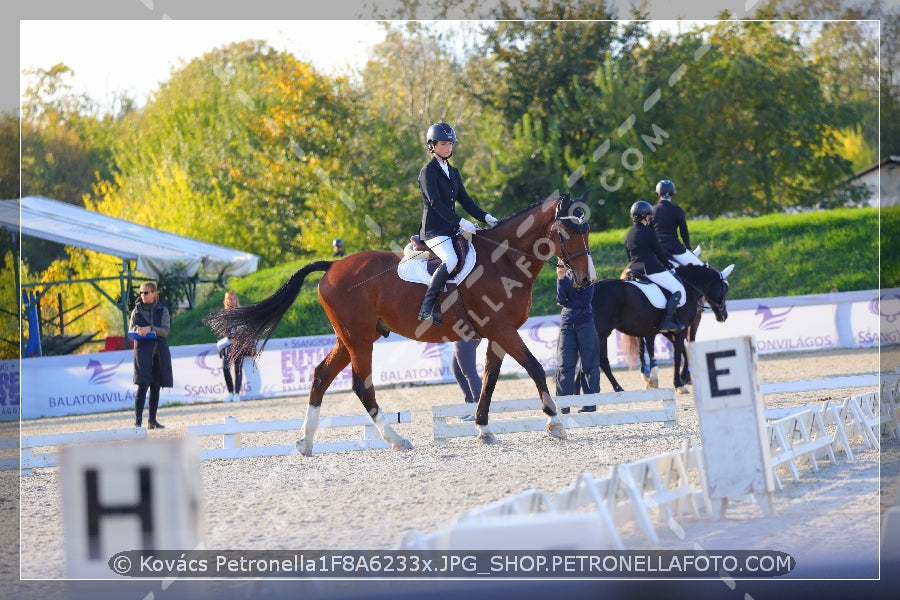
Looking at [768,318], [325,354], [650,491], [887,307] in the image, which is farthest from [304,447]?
[887,307]

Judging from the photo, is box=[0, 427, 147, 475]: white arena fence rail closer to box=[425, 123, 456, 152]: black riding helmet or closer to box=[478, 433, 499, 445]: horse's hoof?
box=[478, 433, 499, 445]: horse's hoof

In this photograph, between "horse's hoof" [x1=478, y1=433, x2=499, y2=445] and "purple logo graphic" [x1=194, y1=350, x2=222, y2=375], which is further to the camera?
"purple logo graphic" [x1=194, y1=350, x2=222, y2=375]

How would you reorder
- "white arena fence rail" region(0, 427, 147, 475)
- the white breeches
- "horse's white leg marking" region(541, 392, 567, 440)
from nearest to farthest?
"horse's white leg marking" region(541, 392, 567, 440) < "white arena fence rail" region(0, 427, 147, 475) < the white breeches

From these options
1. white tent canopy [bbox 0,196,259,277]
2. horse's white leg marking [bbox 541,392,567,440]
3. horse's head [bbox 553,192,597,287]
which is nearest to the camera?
horse's head [bbox 553,192,597,287]

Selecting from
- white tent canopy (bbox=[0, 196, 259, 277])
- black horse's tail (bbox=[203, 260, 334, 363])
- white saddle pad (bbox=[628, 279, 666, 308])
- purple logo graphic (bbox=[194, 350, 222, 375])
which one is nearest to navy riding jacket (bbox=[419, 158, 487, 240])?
black horse's tail (bbox=[203, 260, 334, 363])

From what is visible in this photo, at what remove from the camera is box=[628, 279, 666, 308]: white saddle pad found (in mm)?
11922

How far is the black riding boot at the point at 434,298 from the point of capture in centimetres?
855

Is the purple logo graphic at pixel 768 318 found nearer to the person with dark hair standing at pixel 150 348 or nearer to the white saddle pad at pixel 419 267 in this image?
the person with dark hair standing at pixel 150 348

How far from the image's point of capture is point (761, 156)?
1043 inches

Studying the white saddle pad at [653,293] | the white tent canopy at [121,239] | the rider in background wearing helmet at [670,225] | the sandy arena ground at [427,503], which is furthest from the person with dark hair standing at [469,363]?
the white tent canopy at [121,239]

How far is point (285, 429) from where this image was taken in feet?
30.4

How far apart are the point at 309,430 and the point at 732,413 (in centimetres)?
451

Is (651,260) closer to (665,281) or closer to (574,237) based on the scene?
(665,281)

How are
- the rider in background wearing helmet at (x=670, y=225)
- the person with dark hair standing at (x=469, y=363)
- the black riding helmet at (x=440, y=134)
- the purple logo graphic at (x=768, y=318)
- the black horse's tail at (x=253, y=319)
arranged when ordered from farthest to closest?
1. the purple logo graphic at (x=768, y=318)
2. the rider in background wearing helmet at (x=670, y=225)
3. the person with dark hair standing at (x=469, y=363)
4. the black horse's tail at (x=253, y=319)
5. the black riding helmet at (x=440, y=134)
